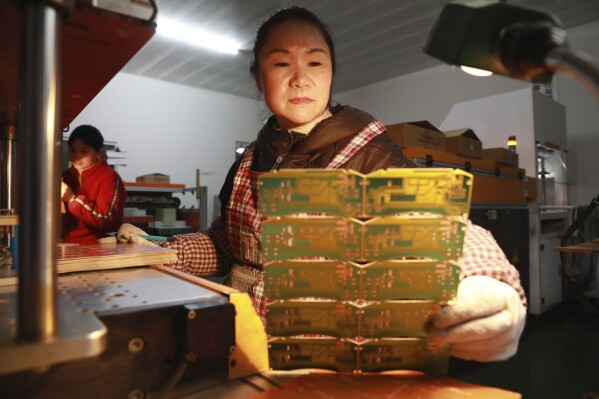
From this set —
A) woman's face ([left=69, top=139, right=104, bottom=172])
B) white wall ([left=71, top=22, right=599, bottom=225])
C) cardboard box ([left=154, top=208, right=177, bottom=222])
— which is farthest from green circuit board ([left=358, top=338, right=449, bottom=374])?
white wall ([left=71, top=22, right=599, bottom=225])

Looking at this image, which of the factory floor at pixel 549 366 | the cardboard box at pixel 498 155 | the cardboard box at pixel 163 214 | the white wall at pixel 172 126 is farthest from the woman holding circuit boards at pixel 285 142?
the white wall at pixel 172 126

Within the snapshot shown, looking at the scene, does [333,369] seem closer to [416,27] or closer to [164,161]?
[416,27]

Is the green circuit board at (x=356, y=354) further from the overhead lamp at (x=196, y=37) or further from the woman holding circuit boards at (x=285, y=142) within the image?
the overhead lamp at (x=196, y=37)

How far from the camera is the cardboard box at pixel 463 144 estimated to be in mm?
2828

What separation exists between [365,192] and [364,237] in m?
0.05

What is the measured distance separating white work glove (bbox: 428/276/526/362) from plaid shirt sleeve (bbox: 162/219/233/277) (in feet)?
2.47

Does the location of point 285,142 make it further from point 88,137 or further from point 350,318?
point 88,137

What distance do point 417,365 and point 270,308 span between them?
0.21 m

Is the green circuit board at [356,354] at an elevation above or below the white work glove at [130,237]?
below

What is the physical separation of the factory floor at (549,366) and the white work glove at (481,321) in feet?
6.58

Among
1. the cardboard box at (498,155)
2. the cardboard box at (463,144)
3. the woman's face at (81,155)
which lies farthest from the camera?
the cardboard box at (498,155)

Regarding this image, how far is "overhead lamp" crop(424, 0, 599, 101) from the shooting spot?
0.35 metres

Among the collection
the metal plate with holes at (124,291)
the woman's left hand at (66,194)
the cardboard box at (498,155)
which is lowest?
the metal plate with holes at (124,291)

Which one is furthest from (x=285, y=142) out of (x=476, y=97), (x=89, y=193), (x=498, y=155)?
(x=476, y=97)
